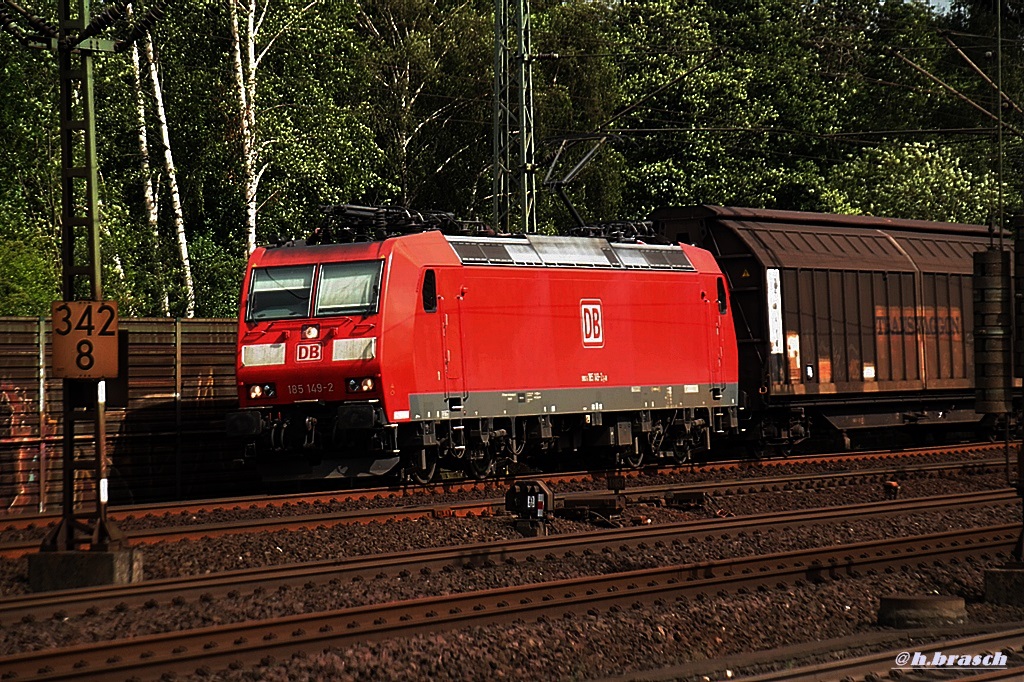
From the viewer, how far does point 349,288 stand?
18.3 m

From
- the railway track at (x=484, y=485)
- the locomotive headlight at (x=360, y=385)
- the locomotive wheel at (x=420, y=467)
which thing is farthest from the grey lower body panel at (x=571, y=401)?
the railway track at (x=484, y=485)

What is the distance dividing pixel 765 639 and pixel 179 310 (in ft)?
70.0

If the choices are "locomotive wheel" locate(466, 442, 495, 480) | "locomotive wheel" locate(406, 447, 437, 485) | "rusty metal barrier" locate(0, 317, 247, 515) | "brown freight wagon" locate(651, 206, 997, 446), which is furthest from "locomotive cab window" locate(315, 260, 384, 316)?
"brown freight wagon" locate(651, 206, 997, 446)

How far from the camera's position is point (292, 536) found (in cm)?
1448

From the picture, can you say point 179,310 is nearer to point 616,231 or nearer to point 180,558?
point 616,231

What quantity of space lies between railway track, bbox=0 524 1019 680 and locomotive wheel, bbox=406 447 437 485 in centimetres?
740

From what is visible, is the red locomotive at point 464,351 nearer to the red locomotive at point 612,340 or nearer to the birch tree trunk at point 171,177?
the red locomotive at point 612,340

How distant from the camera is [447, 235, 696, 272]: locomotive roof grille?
19.6 metres

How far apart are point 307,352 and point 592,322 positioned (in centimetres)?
489

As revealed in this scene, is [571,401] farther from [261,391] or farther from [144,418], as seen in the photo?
[144,418]

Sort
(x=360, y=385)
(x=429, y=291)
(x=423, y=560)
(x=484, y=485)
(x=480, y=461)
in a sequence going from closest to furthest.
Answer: (x=423, y=560), (x=360, y=385), (x=429, y=291), (x=484, y=485), (x=480, y=461)

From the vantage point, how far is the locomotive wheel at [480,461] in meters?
20.0

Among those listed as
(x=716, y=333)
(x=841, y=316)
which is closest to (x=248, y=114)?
(x=716, y=333)

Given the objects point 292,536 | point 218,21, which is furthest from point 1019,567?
point 218,21
